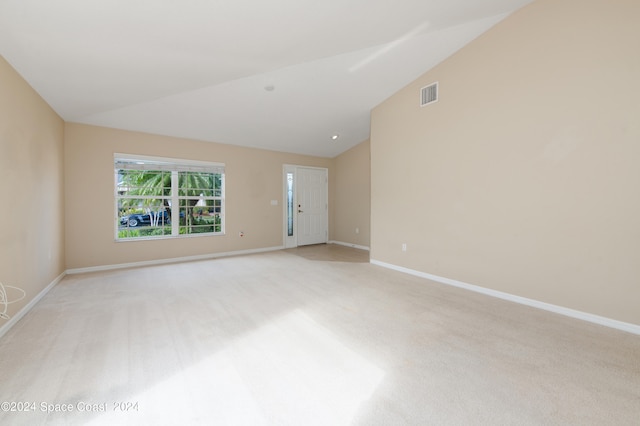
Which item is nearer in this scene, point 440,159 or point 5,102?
point 5,102

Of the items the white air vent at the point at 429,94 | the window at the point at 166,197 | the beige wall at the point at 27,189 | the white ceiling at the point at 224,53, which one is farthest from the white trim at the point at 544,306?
the beige wall at the point at 27,189

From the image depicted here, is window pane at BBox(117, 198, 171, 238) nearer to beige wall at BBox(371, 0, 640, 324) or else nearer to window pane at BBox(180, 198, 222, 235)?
window pane at BBox(180, 198, 222, 235)

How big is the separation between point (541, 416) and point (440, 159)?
3.09 m

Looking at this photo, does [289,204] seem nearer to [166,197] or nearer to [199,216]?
[199,216]

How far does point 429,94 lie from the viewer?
3.96 meters

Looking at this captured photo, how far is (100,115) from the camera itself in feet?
13.6

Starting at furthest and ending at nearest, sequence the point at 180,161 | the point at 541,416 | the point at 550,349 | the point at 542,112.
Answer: the point at 180,161 → the point at 542,112 → the point at 550,349 → the point at 541,416

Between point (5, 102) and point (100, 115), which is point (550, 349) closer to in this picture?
point (5, 102)

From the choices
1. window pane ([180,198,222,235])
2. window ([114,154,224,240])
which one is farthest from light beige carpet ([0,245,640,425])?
window pane ([180,198,222,235])

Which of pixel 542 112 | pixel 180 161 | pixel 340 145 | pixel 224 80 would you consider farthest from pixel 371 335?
pixel 340 145

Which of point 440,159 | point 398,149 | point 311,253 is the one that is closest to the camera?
point 440,159

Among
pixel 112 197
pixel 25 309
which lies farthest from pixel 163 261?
pixel 25 309

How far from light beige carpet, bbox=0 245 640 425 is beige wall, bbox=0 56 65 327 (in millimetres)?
456

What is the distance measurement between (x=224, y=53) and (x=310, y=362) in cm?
290
